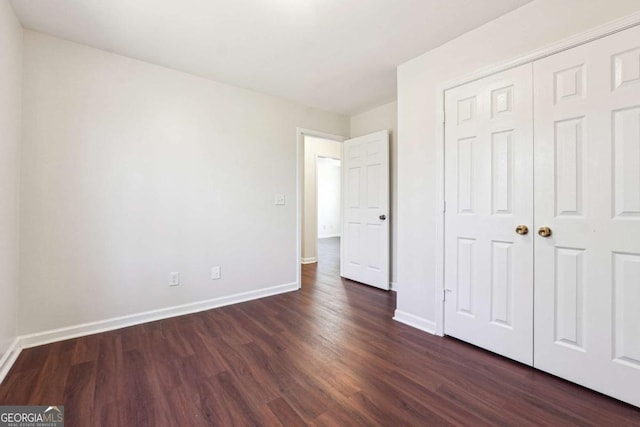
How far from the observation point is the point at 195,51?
7.65ft

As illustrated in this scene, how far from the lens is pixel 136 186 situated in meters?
2.47

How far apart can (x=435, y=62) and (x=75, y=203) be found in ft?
10.4

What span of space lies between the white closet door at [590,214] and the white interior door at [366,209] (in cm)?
179

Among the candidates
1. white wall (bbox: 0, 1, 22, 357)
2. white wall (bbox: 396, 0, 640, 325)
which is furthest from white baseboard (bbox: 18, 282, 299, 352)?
white wall (bbox: 396, 0, 640, 325)

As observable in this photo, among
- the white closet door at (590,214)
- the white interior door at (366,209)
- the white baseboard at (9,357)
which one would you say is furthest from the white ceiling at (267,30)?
the white baseboard at (9,357)

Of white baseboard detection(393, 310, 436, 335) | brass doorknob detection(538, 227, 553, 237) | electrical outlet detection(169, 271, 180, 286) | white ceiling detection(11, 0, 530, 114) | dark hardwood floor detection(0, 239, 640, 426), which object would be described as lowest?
dark hardwood floor detection(0, 239, 640, 426)

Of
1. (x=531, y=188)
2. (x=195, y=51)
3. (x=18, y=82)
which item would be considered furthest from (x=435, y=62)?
(x=18, y=82)

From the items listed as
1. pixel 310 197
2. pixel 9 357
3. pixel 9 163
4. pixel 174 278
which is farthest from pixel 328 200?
pixel 9 357

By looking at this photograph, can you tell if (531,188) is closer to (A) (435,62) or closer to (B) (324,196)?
(A) (435,62)

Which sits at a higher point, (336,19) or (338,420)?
(336,19)

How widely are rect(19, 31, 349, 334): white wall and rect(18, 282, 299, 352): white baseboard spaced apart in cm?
5

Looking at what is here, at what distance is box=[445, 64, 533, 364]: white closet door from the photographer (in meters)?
1.81

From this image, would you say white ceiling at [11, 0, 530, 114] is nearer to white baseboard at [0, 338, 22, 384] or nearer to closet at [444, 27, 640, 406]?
closet at [444, 27, 640, 406]

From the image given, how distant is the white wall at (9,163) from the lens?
170 centimetres
